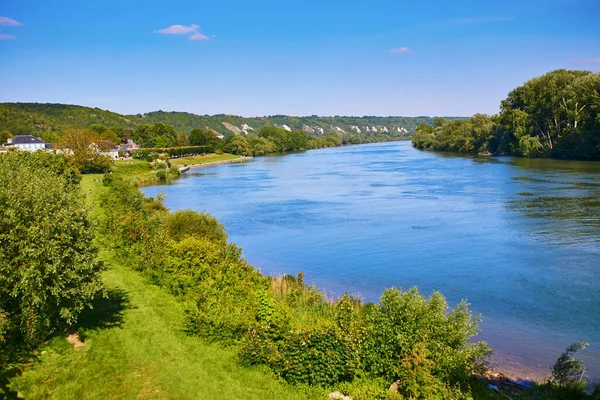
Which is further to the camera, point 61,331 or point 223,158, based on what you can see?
point 223,158

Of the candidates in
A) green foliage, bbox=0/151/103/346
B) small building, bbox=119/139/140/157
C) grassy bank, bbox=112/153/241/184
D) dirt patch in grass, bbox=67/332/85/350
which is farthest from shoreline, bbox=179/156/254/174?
green foliage, bbox=0/151/103/346

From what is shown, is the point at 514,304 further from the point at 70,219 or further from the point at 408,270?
the point at 70,219

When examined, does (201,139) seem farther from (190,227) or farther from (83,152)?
(190,227)

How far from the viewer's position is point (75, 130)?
67688 mm

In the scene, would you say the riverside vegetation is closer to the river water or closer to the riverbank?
the river water

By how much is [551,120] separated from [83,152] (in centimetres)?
7802

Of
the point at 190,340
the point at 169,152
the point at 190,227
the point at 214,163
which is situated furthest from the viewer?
the point at 214,163

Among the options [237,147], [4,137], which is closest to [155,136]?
[237,147]

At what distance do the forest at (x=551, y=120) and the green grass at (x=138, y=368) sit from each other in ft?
240

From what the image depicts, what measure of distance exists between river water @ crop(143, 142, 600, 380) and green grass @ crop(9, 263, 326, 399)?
8.70 metres

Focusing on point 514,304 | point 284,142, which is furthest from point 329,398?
point 284,142

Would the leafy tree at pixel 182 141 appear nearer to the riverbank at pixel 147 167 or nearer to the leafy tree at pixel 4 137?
the riverbank at pixel 147 167

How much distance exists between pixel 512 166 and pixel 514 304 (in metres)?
59.2

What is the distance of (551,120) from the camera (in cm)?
8481
